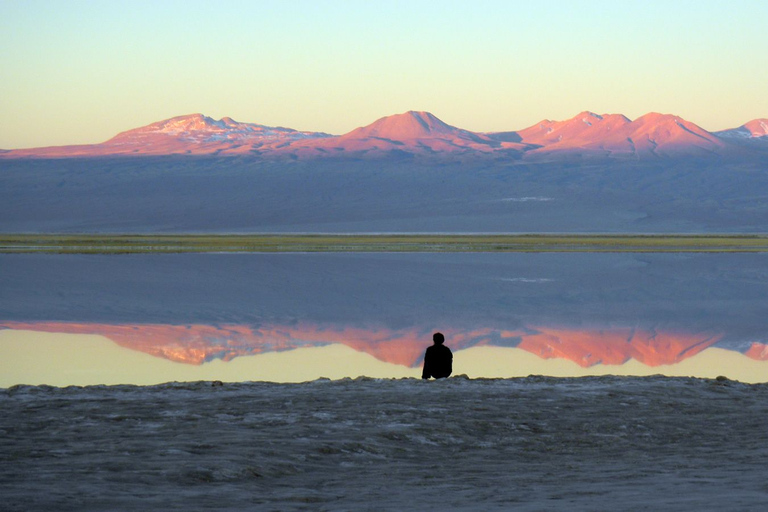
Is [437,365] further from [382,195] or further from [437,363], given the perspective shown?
[382,195]

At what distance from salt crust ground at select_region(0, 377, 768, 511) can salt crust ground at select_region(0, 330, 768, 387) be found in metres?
2.34

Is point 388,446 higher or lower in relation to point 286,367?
higher

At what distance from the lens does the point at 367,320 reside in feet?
59.2

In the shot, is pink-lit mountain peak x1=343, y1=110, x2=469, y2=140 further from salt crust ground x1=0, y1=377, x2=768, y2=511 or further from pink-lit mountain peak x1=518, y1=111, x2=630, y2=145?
salt crust ground x1=0, y1=377, x2=768, y2=511

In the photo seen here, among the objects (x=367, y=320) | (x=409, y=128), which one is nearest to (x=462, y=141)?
(x=409, y=128)

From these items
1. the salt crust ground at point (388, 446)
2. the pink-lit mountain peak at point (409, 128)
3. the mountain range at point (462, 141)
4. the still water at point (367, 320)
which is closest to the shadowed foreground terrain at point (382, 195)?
the mountain range at point (462, 141)

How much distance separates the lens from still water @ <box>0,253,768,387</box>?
12.9 metres

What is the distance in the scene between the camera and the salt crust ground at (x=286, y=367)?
38.9 feet

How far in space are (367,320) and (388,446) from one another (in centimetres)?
1129

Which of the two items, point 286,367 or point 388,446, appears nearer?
point 388,446

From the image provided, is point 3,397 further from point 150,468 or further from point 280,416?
point 150,468

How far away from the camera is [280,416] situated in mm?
7680

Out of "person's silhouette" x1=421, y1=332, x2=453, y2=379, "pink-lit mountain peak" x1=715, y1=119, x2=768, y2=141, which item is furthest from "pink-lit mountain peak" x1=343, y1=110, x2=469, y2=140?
"person's silhouette" x1=421, y1=332, x2=453, y2=379

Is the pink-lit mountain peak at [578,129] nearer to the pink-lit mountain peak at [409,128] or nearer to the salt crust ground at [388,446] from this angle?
the pink-lit mountain peak at [409,128]
